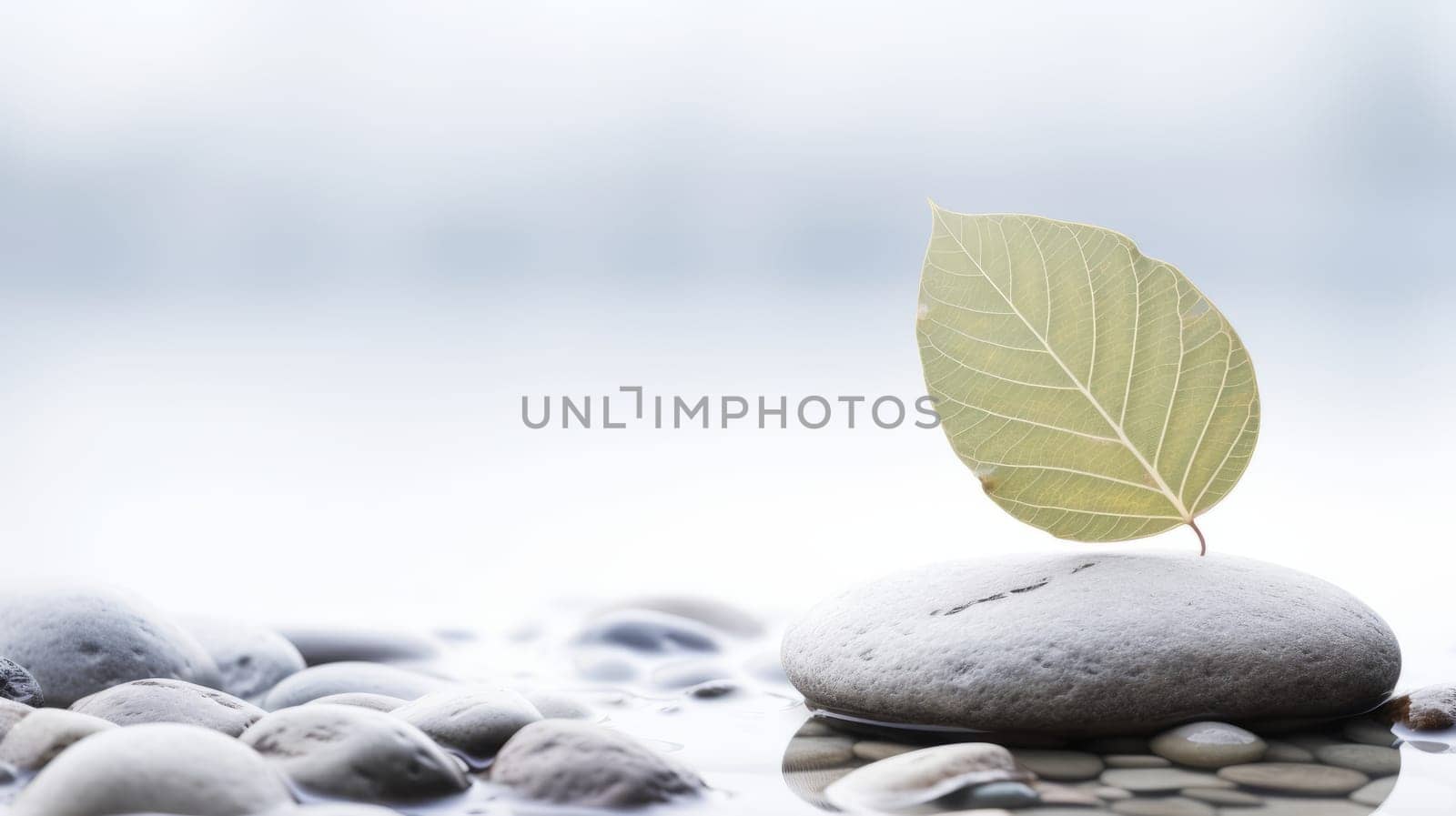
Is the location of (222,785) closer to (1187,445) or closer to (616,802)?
(616,802)

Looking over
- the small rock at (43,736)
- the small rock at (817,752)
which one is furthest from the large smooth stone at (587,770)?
the small rock at (43,736)

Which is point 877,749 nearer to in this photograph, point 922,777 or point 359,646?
point 922,777

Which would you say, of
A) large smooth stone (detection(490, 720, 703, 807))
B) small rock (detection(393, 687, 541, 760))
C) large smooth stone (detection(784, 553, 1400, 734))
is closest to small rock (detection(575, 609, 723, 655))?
large smooth stone (detection(784, 553, 1400, 734))

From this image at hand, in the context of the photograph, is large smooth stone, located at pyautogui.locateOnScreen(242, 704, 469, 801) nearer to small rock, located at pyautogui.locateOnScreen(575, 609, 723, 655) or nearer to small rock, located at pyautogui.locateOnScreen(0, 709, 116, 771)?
small rock, located at pyautogui.locateOnScreen(0, 709, 116, 771)

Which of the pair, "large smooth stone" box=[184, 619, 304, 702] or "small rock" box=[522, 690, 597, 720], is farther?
"large smooth stone" box=[184, 619, 304, 702]

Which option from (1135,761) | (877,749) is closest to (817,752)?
(877,749)
